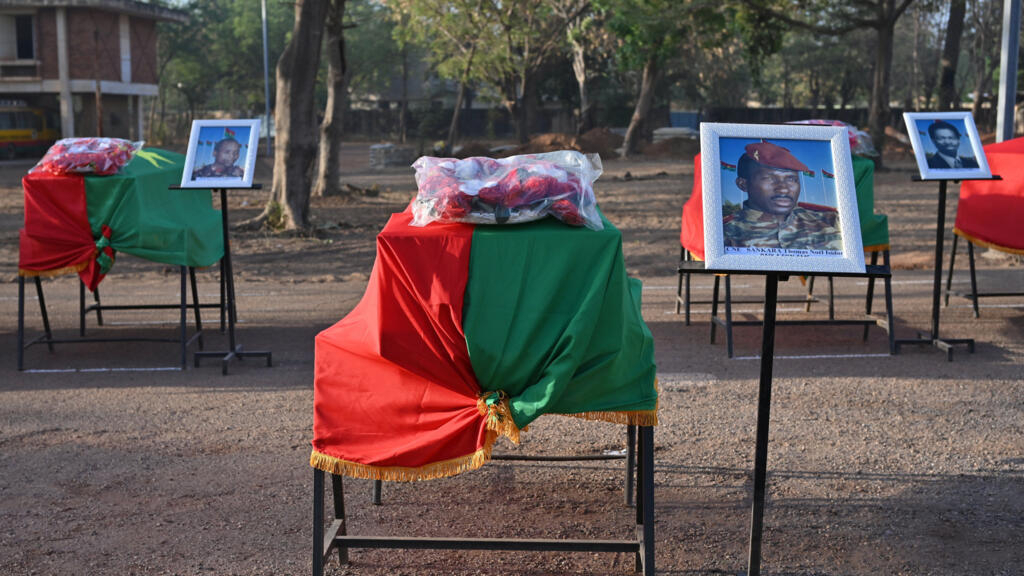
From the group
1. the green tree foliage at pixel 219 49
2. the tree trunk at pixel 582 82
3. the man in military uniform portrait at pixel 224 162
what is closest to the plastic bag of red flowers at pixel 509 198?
the man in military uniform portrait at pixel 224 162

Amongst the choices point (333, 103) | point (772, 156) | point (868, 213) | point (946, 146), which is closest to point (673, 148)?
point (333, 103)

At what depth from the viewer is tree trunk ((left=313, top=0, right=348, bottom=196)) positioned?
16328mm

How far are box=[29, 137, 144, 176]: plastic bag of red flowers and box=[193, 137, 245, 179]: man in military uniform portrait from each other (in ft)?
2.11

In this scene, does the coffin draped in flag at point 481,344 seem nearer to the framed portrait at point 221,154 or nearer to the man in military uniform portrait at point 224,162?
the framed portrait at point 221,154

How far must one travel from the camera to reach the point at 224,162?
711cm

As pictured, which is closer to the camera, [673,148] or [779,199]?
[779,199]

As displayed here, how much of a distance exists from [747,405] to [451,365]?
319 cm

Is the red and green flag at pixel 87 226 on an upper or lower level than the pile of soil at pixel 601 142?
lower

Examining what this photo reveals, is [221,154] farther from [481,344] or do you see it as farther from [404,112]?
[404,112]

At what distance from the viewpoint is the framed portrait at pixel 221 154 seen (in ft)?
22.7

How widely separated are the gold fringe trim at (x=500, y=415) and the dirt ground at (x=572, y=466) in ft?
2.85

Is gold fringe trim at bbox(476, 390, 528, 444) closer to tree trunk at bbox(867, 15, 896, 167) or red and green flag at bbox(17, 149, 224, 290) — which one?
red and green flag at bbox(17, 149, 224, 290)

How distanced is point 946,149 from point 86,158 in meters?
6.12

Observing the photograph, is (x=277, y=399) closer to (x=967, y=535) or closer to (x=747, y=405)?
(x=747, y=405)
